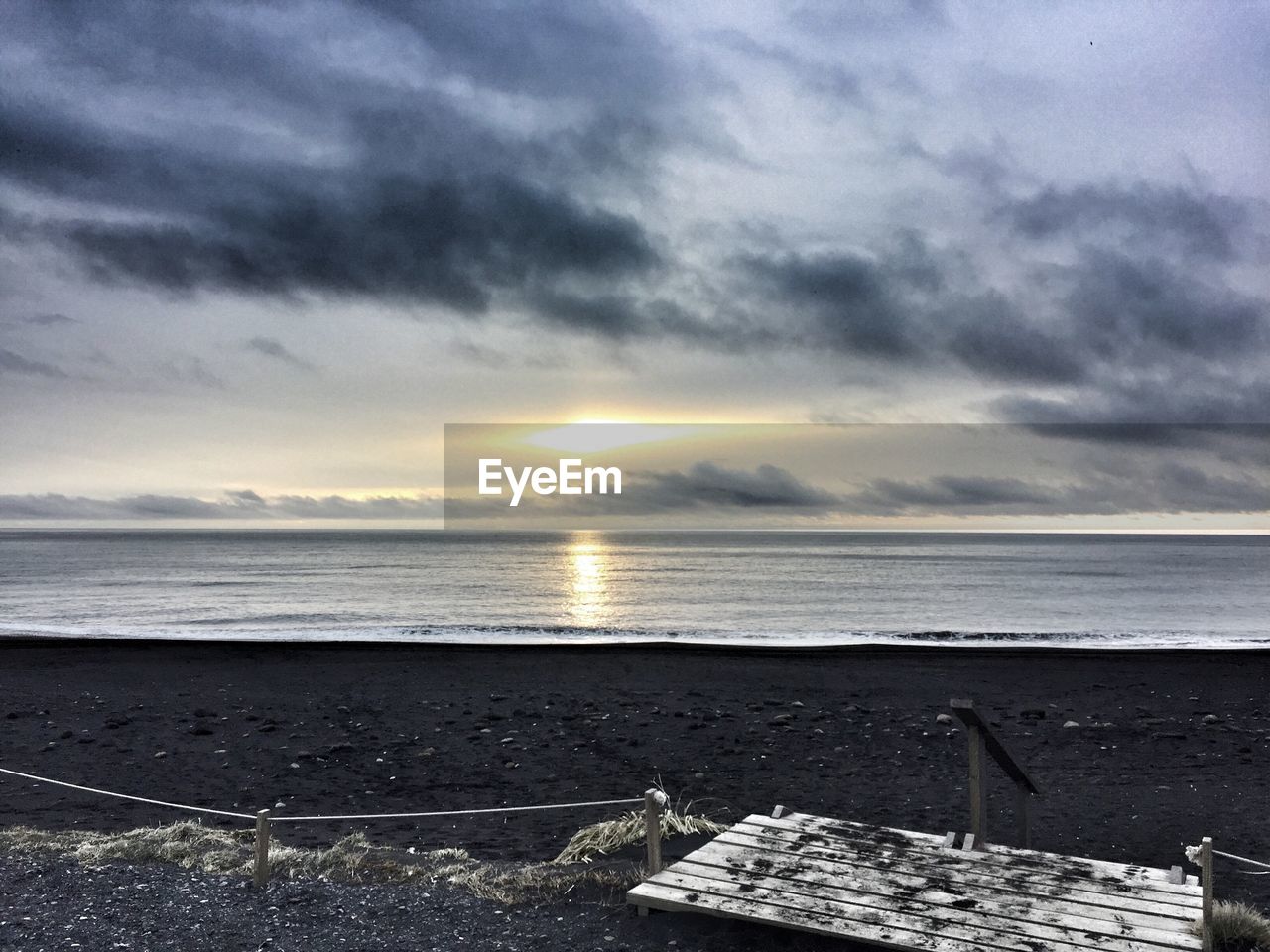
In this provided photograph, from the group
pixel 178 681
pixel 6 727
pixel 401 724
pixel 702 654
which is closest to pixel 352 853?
pixel 401 724

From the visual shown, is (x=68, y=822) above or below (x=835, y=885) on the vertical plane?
below

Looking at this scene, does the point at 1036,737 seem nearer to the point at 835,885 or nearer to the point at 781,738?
the point at 781,738

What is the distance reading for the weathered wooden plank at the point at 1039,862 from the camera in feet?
26.8

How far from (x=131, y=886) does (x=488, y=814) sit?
4.87 metres

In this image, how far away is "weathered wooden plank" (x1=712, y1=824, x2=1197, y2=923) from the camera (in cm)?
768

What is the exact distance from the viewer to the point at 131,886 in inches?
362

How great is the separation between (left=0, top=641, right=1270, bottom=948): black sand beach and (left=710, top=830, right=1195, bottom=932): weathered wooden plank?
812mm

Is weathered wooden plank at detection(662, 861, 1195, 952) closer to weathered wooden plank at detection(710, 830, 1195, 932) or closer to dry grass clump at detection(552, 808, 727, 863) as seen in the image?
weathered wooden plank at detection(710, 830, 1195, 932)

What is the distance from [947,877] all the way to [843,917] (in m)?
1.37

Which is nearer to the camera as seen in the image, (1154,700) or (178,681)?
(1154,700)

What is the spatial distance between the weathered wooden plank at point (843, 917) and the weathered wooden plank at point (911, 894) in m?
0.16

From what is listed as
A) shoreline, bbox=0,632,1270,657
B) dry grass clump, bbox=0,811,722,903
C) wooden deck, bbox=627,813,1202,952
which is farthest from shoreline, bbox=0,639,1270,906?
wooden deck, bbox=627,813,1202,952

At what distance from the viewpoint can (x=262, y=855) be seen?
9273 mm

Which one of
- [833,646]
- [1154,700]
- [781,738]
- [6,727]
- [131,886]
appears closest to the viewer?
[131,886]
